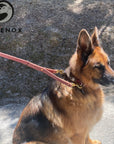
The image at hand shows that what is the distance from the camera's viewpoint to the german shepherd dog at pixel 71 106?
2605mm

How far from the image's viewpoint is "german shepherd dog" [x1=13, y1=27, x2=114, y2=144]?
261 cm

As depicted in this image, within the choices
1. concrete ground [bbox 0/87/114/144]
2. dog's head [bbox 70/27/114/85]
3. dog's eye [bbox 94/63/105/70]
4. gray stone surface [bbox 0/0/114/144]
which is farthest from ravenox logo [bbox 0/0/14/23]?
dog's eye [bbox 94/63/105/70]

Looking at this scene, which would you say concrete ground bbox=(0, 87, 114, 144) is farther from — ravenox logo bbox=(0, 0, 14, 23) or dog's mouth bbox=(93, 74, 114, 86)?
ravenox logo bbox=(0, 0, 14, 23)

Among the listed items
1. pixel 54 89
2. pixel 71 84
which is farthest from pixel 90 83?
pixel 54 89

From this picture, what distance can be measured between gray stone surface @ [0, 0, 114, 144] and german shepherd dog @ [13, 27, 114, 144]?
218cm

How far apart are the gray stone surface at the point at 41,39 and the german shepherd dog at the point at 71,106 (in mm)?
2175

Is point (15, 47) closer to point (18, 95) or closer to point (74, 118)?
point (18, 95)

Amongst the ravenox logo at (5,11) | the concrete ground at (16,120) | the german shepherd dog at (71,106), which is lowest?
the concrete ground at (16,120)

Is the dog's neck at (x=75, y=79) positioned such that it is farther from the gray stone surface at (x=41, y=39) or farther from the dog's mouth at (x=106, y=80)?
the gray stone surface at (x=41, y=39)

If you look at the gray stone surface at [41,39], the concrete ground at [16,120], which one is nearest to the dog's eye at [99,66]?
the concrete ground at [16,120]

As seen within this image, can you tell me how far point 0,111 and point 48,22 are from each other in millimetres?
3957

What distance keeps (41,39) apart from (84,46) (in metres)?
4.30

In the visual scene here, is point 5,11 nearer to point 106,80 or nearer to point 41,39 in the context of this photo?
point 41,39

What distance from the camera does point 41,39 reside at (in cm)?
664
